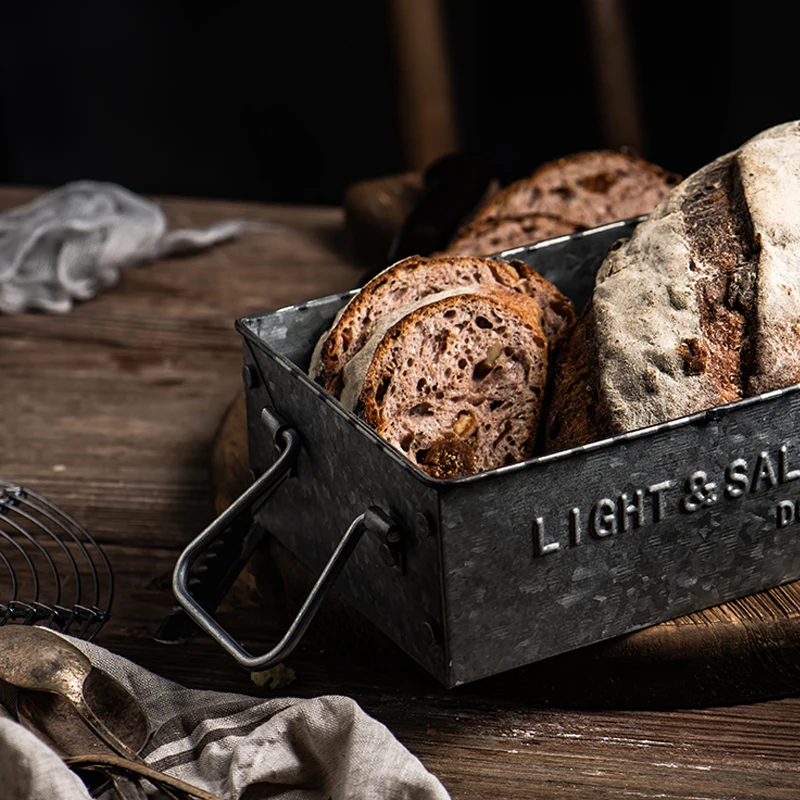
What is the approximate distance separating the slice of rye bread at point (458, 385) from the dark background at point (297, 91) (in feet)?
7.23

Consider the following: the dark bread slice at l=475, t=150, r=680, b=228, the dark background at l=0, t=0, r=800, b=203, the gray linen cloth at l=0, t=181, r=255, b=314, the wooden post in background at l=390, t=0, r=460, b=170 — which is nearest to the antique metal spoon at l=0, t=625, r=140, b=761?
the dark bread slice at l=475, t=150, r=680, b=228

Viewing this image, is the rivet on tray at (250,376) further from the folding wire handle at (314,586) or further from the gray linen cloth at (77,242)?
the gray linen cloth at (77,242)

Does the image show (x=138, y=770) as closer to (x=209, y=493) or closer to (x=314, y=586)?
(x=314, y=586)

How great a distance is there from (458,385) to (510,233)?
22.6 inches

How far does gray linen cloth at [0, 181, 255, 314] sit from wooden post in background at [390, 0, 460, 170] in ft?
1.90

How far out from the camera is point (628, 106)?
3146mm

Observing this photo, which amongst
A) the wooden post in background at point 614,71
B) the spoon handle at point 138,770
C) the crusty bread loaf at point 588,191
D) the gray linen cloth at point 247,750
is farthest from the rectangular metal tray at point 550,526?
the wooden post in background at point 614,71

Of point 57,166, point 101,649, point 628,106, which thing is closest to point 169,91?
point 57,166

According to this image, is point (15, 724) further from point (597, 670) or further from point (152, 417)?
point (152, 417)

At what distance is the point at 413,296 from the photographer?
1.56 m

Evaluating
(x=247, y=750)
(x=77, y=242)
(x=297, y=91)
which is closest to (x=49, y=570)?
(x=247, y=750)

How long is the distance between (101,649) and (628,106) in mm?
2202

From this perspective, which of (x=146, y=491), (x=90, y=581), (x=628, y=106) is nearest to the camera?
(x=90, y=581)

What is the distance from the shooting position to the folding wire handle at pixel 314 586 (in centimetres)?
122
